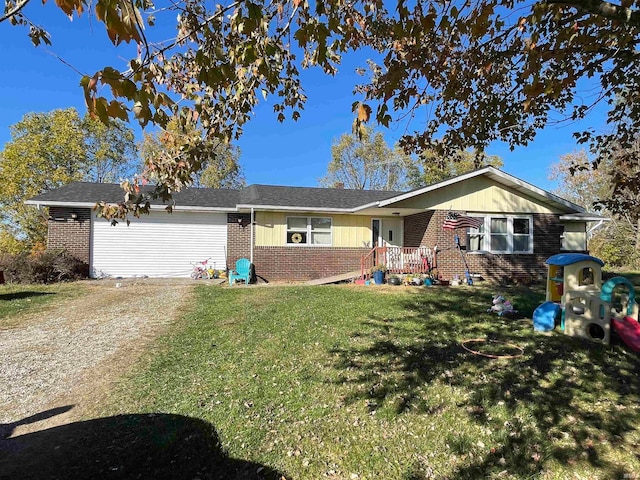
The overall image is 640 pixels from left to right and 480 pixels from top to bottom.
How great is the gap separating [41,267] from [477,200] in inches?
599

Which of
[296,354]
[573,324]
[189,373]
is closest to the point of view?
[189,373]

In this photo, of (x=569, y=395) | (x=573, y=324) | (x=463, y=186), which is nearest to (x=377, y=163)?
(x=463, y=186)

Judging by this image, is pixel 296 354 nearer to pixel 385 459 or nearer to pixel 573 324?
pixel 385 459

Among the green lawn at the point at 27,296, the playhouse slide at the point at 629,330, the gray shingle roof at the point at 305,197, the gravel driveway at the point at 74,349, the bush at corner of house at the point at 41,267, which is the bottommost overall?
the gravel driveway at the point at 74,349

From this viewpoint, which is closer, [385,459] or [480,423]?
[385,459]

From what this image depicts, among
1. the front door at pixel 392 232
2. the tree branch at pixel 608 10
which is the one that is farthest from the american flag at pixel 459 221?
the tree branch at pixel 608 10

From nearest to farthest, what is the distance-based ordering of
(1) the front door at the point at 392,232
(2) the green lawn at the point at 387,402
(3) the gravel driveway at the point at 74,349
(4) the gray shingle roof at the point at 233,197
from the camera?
(2) the green lawn at the point at 387,402, (3) the gravel driveway at the point at 74,349, (4) the gray shingle roof at the point at 233,197, (1) the front door at the point at 392,232

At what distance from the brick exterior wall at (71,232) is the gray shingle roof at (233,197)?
1.68 feet

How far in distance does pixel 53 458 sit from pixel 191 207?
11923 millimetres

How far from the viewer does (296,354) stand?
5.34 m

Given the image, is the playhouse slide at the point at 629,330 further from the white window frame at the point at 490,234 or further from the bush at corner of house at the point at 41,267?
the bush at corner of house at the point at 41,267

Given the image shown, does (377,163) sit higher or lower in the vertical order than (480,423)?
higher

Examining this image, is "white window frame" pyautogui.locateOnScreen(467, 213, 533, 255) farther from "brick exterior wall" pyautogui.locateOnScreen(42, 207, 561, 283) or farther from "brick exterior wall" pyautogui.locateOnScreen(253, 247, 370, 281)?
"brick exterior wall" pyautogui.locateOnScreen(253, 247, 370, 281)

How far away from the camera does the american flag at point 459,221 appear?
13.5m
